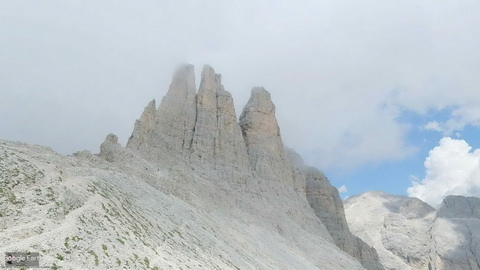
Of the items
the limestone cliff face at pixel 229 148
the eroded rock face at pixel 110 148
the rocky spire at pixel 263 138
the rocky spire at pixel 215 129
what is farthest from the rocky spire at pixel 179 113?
the rocky spire at pixel 263 138

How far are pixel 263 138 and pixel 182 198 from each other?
44000 millimetres

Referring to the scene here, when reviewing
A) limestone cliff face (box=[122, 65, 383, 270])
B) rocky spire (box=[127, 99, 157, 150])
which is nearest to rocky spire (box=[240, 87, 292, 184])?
limestone cliff face (box=[122, 65, 383, 270])

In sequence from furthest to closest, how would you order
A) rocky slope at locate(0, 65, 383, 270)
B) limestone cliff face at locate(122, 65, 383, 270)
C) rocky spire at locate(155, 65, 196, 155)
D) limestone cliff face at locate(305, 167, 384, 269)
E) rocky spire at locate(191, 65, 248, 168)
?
1. limestone cliff face at locate(305, 167, 384, 269)
2. rocky spire at locate(191, 65, 248, 168)
3. rocky spire at locate(155, 65, 196, 155)
4. limestone cliff face at locate(122, 65, 383, 270)
5. rocky slope at locate(0, 65, 383, 270)

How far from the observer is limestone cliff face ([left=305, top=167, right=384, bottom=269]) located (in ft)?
343

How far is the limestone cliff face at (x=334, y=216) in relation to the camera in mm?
104688

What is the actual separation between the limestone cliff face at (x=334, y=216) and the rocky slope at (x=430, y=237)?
6160 cm

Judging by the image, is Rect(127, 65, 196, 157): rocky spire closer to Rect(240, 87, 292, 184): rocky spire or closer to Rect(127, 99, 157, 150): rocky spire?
Rect(127, 99, 157, 150): rocky spire

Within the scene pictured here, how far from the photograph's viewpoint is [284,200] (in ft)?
Answer: 276

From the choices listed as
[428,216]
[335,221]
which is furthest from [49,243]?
[428,216]

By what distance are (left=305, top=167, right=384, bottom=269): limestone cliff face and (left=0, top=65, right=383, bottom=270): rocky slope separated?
0.35m

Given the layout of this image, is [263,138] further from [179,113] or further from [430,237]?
[430,237]

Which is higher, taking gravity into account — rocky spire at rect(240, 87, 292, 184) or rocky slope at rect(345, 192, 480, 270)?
rocky slope at rect(345, 192, 480, 270)

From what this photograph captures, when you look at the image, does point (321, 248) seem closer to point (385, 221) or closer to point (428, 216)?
point (385, 221)

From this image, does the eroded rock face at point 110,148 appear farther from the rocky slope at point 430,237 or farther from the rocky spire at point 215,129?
the rocky slope at point 430,237
